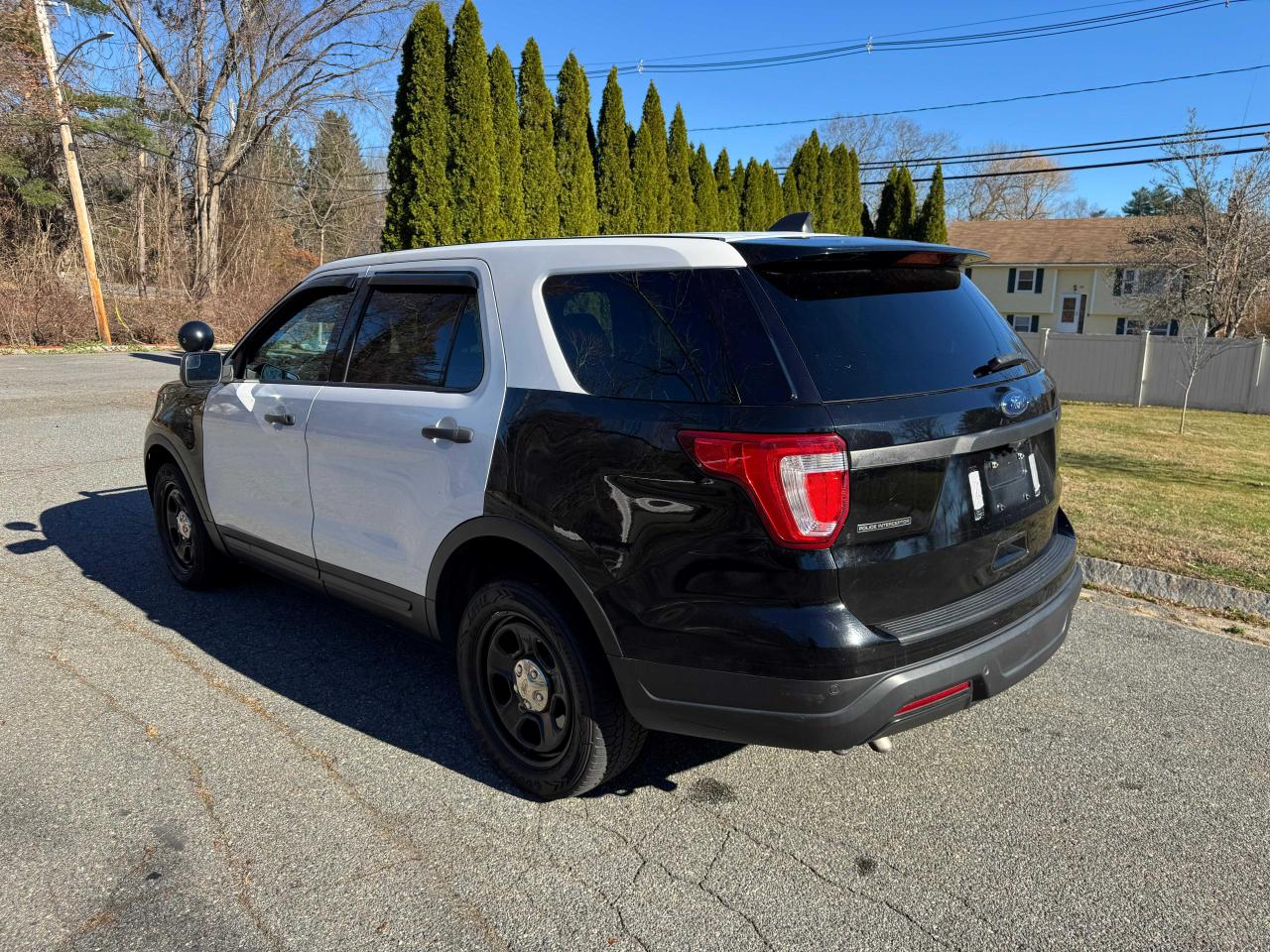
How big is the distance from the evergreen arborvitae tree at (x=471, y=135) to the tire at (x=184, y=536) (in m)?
11.5

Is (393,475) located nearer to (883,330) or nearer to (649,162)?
(883,330)

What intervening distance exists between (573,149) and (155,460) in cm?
1469

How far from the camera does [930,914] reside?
249 centimetres

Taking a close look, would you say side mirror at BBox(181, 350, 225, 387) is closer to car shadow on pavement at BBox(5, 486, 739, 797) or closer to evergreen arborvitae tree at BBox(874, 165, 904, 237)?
car shadow on pavement at BBox(5, 486, 739, 797)

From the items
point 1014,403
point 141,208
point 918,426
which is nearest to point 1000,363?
point 1014,403

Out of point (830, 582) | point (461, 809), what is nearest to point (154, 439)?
point (461, 809)

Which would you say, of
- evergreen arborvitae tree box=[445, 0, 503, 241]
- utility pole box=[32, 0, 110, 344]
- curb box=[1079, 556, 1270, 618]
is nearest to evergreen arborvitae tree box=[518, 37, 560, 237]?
evergreen arborvitae tree box=[445, 0, 503, 241]

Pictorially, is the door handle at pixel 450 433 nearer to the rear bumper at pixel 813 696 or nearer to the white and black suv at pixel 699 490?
the white and black suv at pixel 699 490

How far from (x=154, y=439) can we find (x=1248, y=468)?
Answer: 11.6 m

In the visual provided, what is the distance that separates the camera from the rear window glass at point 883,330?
253 cm

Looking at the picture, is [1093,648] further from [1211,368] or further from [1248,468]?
[1211,368]

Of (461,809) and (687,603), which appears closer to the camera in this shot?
(687,603)

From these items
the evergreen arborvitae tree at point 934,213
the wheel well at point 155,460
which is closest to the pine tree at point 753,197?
the evergreen arborvitae tree at point 934,213

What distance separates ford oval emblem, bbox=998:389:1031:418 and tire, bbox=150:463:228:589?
4.04m
